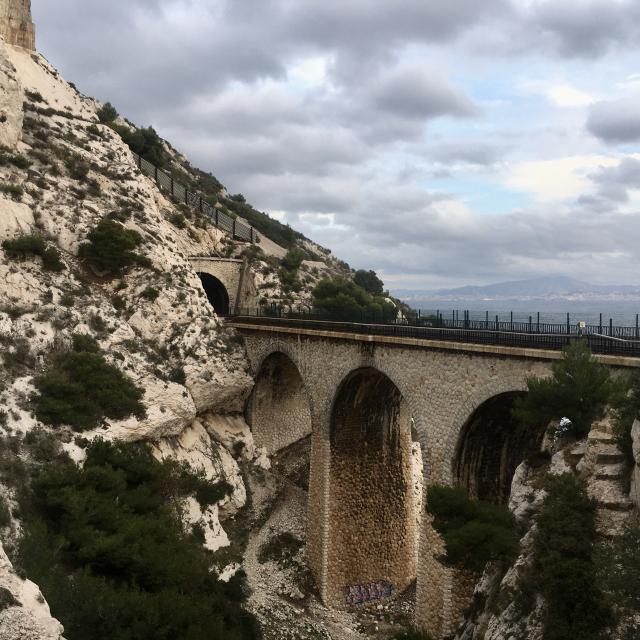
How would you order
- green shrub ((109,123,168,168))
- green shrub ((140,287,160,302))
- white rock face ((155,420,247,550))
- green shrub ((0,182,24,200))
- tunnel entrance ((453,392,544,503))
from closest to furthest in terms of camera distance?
1. tunnel entrance ((453,392,544,503))
2. white rock face ((155,420,247,550))
3. green shrub ((0,182,24,200))
4. green shrub ((140,287,160,302))
5. green shrub ((109,123,168,168))

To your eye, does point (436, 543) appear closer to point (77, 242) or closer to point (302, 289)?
point (77, 242)

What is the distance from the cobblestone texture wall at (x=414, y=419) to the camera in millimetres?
23250

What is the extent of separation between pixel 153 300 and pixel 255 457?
11804mm

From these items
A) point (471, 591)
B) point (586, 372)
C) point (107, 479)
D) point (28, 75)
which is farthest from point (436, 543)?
point (28, 75)

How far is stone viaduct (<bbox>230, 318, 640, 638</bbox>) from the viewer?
924 inches

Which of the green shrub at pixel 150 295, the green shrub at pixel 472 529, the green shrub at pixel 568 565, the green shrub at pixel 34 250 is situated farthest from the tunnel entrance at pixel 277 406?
the green shrub at pixel 568 565

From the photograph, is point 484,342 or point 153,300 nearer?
point 484,342

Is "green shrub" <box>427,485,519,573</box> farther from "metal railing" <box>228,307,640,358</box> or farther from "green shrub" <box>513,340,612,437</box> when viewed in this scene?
"metal railing" <box>228,307,640,358</box>

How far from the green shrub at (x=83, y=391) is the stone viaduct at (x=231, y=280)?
19096mm

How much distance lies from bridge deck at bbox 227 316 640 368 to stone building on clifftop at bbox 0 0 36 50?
39.5 metres

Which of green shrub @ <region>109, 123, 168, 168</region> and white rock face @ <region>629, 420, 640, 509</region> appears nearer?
white rock face @ <region>629, 420, 640, 509</region>

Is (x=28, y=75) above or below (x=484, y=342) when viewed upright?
above

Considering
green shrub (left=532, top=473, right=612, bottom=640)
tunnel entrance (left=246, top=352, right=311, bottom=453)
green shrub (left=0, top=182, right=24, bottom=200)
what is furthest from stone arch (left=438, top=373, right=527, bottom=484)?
green shrub (left=0, top=182, right=24, bottom=200)

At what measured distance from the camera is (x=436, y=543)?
24531 mm
